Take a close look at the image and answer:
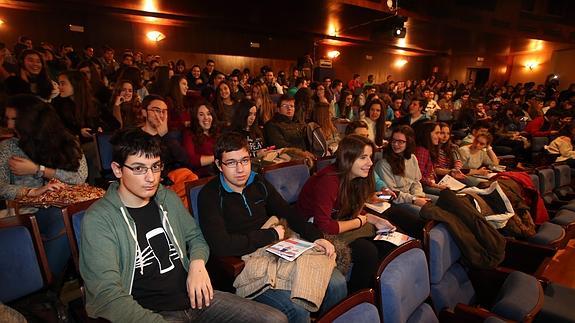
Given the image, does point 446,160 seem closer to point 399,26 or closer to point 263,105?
point 263,105

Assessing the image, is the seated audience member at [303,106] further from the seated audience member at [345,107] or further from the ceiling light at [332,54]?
the ceiling light at [332,54]

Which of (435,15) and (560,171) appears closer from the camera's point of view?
(560,171)

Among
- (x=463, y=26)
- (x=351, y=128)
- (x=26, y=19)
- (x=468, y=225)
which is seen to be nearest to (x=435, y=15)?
(x=463, y=26)

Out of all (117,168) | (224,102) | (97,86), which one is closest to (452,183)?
(224,102)

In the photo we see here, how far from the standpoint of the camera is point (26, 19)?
6531mm

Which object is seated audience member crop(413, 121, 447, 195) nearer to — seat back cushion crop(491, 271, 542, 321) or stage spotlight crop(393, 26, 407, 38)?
seat back cushion crop(491, 271, 542, 321)

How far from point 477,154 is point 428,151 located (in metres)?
1.07

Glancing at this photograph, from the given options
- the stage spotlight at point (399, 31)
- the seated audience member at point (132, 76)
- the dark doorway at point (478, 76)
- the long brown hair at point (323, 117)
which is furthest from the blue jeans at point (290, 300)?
the dark doorway at point (478, 76)

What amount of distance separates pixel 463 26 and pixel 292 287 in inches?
412

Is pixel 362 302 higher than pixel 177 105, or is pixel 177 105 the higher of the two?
pixel 177 105

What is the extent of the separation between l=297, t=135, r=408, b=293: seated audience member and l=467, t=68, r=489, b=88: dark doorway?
1502 centimetres

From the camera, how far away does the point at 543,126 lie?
745 cm

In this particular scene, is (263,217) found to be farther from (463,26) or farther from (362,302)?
(463,26)

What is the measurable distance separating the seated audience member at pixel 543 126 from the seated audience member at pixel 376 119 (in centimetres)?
446
